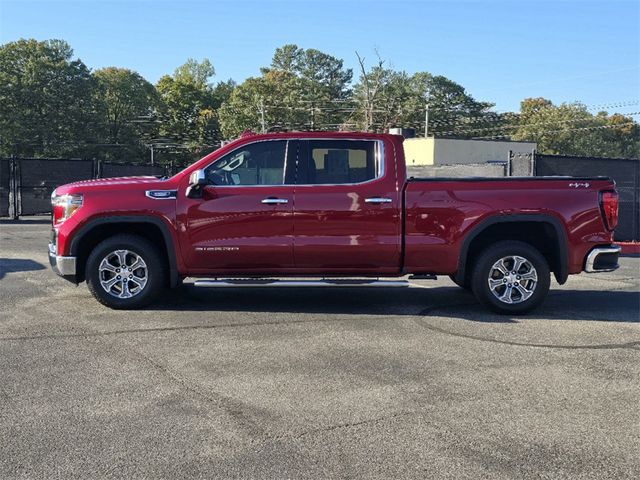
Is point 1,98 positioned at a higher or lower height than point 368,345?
higher

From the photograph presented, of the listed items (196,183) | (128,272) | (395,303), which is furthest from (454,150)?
(128,272)

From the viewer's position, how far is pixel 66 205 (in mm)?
7234

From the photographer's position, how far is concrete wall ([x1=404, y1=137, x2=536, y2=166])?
5544 cm

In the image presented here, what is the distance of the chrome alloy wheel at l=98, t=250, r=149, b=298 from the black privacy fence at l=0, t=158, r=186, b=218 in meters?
15.0

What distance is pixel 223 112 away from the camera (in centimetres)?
7044

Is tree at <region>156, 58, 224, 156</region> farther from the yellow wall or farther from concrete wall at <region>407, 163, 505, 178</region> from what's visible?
concrete wall at <region>407, 163, 505, 178</region>

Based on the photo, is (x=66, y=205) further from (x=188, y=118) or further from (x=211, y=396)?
(x=188, y=118)

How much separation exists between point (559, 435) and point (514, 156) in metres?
12.1

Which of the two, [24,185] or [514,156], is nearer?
[514,156]

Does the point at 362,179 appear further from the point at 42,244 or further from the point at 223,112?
the point at 223,112

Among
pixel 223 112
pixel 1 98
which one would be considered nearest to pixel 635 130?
pixel 223 112

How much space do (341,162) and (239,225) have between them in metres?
1.36

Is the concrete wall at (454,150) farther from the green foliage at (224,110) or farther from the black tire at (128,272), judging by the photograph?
the black tire at (128,272)

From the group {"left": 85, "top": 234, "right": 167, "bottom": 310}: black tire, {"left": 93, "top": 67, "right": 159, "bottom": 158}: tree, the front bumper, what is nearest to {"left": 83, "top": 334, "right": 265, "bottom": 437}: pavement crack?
{"left": 85, "top": 234, "right": 167, "bottom": 310}: black tire
